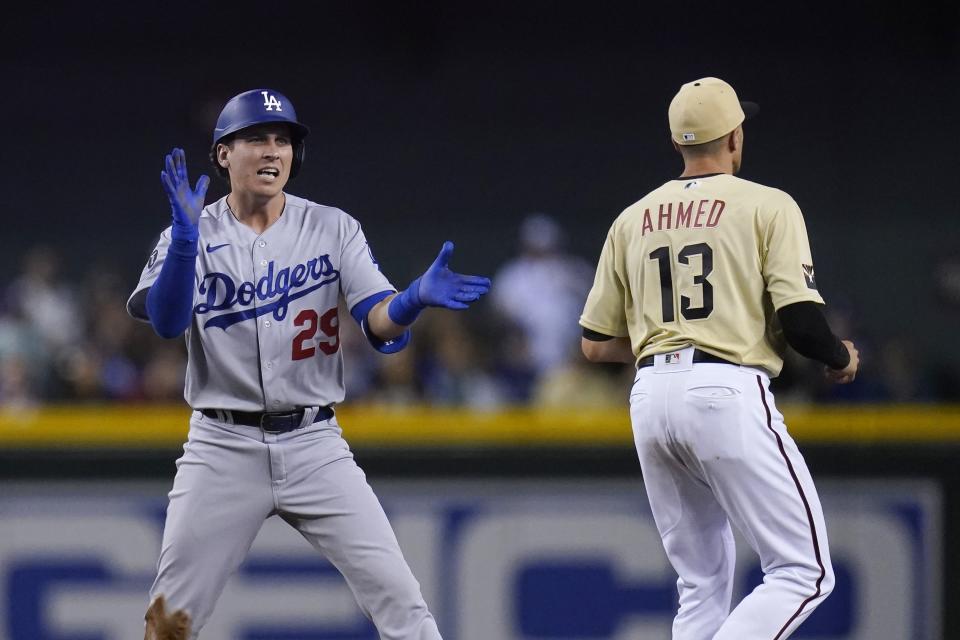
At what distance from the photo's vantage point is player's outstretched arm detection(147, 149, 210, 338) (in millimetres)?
3701

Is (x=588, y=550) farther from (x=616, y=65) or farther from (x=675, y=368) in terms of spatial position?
(x=616, y=65)

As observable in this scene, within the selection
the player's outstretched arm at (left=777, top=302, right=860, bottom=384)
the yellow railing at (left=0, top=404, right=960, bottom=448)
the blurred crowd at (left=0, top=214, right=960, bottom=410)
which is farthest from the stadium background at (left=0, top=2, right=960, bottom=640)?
the player's outstretched arm at (left=777, top=302, right=860, bottom=384)

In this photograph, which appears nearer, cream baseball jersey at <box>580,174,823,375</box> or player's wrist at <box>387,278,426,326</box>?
player's wrist at <box>387,278,426,326</box>

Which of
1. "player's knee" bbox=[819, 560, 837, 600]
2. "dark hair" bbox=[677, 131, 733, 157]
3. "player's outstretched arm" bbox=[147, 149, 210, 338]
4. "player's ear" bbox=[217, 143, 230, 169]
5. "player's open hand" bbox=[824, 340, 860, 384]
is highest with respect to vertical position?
"player's ear" bbox=[217, 143, 230, 169]

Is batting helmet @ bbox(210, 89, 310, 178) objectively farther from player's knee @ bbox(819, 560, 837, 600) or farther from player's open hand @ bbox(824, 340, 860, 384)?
player's knee @ bbox(819, 560, 837, 600)

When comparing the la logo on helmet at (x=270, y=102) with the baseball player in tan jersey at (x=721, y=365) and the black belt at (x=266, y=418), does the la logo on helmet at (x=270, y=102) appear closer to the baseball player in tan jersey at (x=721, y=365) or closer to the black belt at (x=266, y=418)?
the black belt at (x=266, y=418)

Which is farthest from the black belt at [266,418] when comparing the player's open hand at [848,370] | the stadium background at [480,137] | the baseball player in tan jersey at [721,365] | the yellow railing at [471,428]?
the stadium background at [480,137]

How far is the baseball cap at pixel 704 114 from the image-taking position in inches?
158

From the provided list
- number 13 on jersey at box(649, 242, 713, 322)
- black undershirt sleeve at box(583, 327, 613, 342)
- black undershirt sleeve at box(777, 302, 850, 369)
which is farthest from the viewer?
black undershirt sleeve at box(583, 327, 613, 342)

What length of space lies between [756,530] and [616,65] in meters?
7.51

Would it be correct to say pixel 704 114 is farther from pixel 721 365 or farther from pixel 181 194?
pixel 181 194

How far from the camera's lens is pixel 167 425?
5.99 m

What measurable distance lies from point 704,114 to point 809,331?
68cm

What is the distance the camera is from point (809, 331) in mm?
3822
